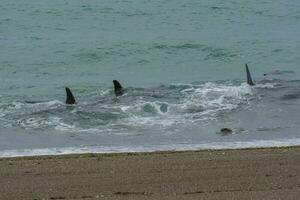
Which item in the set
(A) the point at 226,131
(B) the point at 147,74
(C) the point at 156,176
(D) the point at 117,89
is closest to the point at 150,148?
(A) the point at 226,131

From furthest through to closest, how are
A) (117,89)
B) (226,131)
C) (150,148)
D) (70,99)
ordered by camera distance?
(117,89) → (70,99) → (226,131) → (150,148)

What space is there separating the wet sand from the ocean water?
1.46 metres

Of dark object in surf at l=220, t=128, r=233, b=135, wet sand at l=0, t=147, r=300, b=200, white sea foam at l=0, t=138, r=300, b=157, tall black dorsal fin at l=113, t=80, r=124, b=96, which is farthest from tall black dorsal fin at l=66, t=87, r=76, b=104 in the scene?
wet sand at l=0, t=147, r=300, b=200

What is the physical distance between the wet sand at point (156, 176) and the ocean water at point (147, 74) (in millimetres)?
1456

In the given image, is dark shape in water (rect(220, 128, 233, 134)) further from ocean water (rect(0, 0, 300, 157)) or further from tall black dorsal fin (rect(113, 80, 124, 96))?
tall black dorsal fin (rect(113, 80, 124, 96))

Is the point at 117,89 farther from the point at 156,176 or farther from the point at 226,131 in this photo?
the point at 156,176

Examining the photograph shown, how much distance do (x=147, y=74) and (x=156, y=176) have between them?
578 inches

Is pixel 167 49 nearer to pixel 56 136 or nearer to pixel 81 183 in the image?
pixel 56 136

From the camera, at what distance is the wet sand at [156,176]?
8.71 m

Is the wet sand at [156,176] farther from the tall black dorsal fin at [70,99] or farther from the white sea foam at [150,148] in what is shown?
the tall black dorsal fin at [70,99]

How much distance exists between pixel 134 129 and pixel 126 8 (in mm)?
27532

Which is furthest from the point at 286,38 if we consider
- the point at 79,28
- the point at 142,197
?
the point at 142,197

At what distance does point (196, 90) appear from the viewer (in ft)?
65.1

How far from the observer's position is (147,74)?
79.7ft
